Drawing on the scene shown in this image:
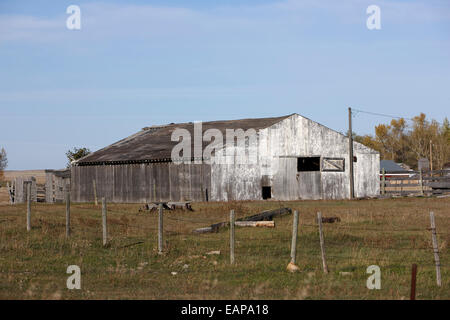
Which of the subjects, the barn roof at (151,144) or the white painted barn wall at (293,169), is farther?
the barn roof at (151,144)

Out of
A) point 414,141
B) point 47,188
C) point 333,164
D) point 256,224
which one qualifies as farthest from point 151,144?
point 414,141

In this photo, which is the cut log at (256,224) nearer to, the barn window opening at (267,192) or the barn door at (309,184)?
the barn window opening at (267,192)

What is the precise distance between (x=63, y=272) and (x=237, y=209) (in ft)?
53.4

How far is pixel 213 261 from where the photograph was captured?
54.9ft

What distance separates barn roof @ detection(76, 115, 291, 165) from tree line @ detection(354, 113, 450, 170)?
59.1 metres

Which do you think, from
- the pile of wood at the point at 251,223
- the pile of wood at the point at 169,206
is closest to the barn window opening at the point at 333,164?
the pile of wood at the point at 169,206

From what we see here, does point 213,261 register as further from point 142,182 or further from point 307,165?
point 307,165

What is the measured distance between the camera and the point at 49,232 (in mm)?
22703

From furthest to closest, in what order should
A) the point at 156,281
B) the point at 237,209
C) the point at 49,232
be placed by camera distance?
the point at 237,209
the point at 49,232
the point at 156,281

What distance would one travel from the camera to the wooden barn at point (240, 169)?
43.1 m

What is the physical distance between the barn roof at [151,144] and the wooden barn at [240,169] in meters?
0.11
